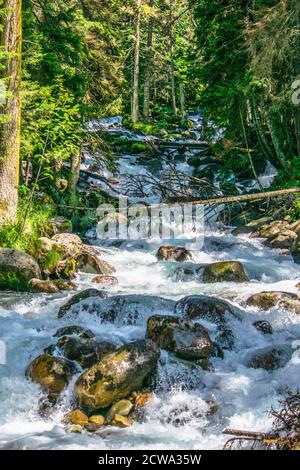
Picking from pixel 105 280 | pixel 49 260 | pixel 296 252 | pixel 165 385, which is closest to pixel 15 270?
pixel 49 260

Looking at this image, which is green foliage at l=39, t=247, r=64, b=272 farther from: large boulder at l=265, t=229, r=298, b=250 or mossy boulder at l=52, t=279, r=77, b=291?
large boulder at l=265, t=229, r=298, b=250

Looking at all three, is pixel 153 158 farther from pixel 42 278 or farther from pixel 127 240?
pixel 42 278

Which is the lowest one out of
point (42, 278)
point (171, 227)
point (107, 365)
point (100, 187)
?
point (107, 365)

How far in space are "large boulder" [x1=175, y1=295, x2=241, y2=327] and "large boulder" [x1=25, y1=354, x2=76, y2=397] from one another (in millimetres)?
2158

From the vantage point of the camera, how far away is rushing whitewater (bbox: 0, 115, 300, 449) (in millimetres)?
5477

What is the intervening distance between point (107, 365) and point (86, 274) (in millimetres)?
5651

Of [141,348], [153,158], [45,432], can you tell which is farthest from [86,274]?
[153,158]

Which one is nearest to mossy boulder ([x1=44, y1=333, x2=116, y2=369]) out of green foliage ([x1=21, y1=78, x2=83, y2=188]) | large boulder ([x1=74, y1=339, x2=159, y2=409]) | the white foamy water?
the white foamy water

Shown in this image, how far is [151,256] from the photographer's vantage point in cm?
1357

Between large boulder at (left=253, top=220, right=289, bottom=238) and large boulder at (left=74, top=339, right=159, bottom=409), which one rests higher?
large boulder at (left=253, top=220, right=289, bottom=238)

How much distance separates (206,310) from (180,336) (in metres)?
1.21

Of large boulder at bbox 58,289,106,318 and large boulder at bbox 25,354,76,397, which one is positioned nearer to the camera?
large boulder at bbox 25,354,76,397

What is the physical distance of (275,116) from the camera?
57.3ft
